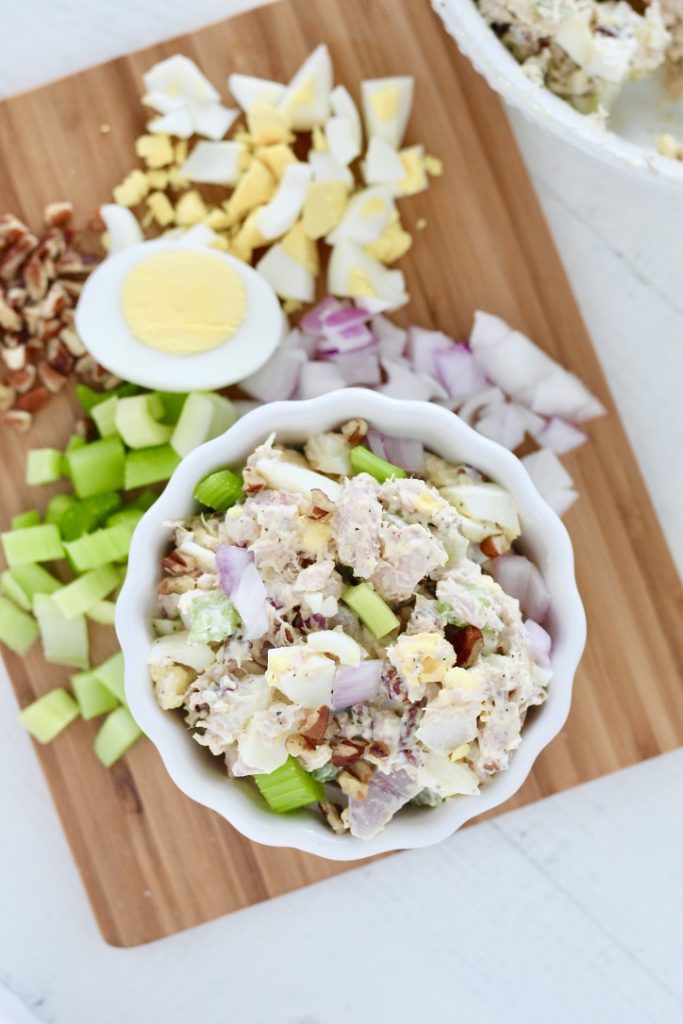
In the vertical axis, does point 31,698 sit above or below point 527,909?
above

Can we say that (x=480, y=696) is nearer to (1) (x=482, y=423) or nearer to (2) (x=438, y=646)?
(2) (x=438, y=646)

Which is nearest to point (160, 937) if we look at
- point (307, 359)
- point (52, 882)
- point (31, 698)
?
point (52, 882)

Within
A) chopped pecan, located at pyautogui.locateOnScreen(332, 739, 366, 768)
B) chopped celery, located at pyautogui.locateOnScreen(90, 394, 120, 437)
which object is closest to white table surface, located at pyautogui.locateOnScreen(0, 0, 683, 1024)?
chopped celery, located at pyautogui.locateOnScreen(90, 394, 120, 437)

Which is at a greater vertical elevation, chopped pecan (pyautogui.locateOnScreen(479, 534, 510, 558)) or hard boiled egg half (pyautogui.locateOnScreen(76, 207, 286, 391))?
hard boiled egg half (pyautogui.locateOnScreen(76, 207, 286, 391))

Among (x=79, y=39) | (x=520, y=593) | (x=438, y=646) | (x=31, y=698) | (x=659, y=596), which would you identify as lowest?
(x=31, y=698)

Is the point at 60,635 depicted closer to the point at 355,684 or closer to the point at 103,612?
the point at 103,612

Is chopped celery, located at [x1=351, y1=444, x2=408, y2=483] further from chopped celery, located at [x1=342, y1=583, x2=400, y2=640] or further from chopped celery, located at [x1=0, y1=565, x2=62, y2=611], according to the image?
chopped celery, located at [x1=0, y1=565, x2=62, y2=611]
